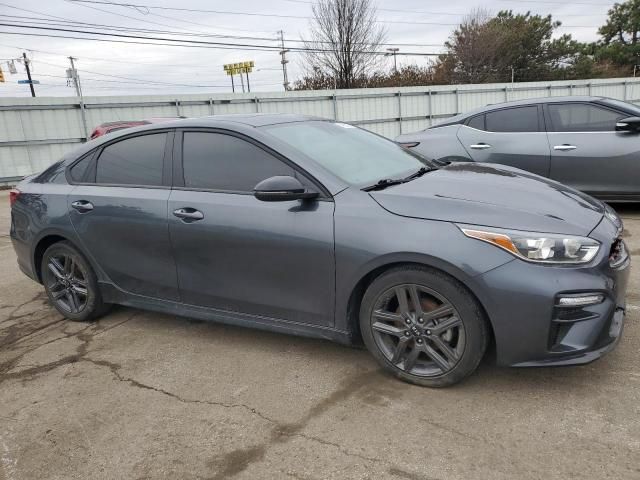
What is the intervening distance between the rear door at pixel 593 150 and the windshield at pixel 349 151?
3.18 metres

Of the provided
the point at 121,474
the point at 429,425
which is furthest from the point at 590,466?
the point at 121,474

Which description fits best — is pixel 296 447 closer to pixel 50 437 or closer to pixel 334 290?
pixel 334 290

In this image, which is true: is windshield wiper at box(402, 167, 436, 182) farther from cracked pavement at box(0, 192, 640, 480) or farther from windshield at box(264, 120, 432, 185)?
cracked pavement at box(0, 192, 640, 480)

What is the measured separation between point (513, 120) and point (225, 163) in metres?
4.52

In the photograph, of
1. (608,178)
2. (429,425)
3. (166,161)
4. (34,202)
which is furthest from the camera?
(608,178)

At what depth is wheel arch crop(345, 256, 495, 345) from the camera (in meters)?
2.70

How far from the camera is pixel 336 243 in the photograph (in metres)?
3.03

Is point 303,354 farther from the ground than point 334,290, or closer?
closer

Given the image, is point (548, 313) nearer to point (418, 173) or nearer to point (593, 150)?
point (418, 173)

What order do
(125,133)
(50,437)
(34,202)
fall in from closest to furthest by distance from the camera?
(50,437)
(125,133)
(34,202)

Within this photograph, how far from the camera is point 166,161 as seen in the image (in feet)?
12.4

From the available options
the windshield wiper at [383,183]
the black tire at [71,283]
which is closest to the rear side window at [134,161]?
the black tire at [71,283]

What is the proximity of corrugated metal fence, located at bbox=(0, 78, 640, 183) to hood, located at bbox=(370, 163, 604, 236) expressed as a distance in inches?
578

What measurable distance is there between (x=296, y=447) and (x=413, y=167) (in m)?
2.04
